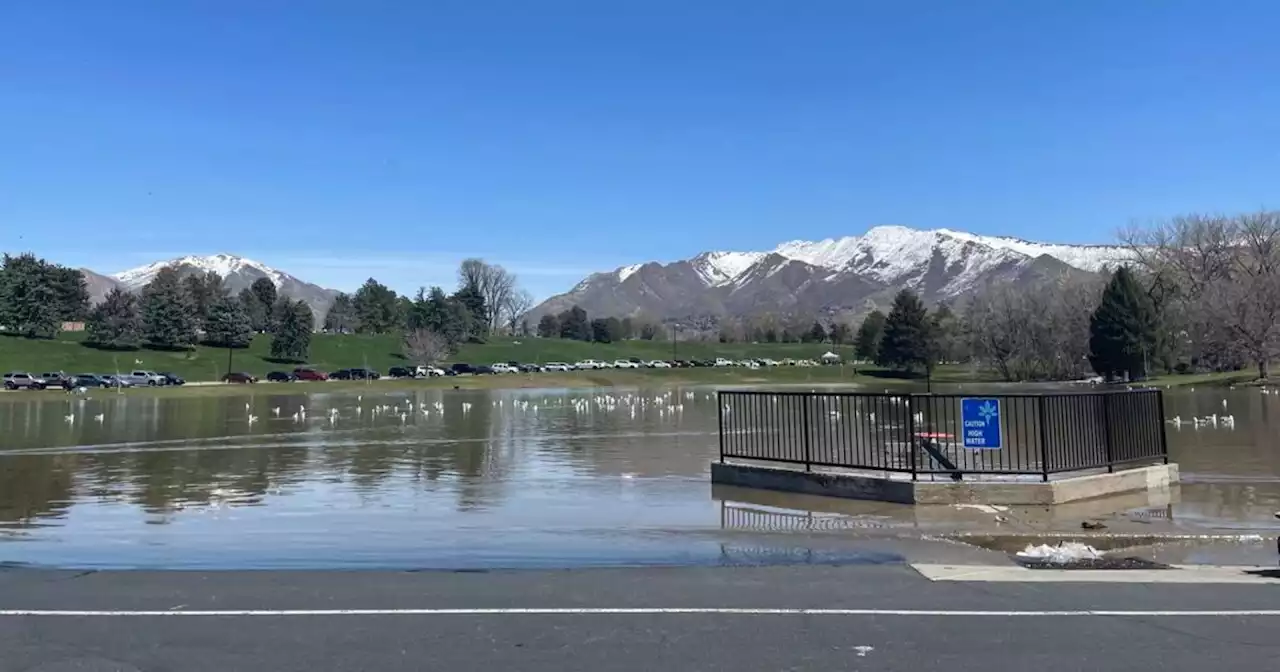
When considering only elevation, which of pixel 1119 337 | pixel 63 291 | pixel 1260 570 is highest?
pixel 63 291

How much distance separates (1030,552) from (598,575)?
169 inches

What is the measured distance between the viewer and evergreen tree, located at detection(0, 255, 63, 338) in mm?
109312

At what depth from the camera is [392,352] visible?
13425 cm

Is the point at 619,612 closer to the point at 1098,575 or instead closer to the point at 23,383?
the point at 1098,575

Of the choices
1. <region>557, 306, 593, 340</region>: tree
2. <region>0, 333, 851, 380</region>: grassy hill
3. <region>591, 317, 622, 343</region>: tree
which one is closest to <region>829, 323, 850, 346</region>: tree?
<region>0, 333, 851, 380</region>: grassy hill

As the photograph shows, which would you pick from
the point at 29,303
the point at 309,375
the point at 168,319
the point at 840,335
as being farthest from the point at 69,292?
the point at 840,335

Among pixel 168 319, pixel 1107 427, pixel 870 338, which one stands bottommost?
pixel 1107 427

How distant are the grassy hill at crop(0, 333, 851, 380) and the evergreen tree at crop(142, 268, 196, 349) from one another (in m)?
1.95

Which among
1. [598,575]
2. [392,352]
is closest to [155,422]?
[598,575]

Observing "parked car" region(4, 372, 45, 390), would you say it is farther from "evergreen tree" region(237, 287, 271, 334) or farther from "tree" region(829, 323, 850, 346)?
"tree" region(829, 323, 850, 346)

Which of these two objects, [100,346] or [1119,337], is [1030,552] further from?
[100,346]

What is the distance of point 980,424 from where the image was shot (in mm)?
13148

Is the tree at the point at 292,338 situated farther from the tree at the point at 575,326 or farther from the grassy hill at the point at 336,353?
the tree at the point at 575,326

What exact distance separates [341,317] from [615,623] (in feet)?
569
